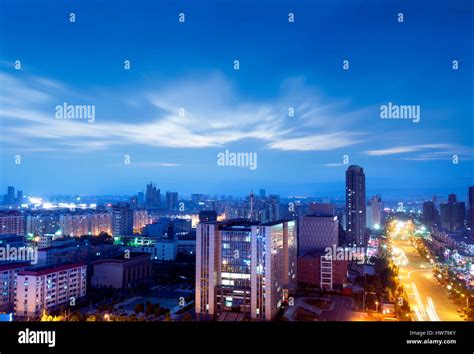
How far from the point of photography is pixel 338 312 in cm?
636

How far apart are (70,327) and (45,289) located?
6206mm

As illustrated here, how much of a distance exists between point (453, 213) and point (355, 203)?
3.51m

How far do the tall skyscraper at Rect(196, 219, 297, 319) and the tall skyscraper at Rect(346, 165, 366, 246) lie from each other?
374 inches

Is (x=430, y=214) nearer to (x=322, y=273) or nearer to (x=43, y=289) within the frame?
(x=322, y=273)

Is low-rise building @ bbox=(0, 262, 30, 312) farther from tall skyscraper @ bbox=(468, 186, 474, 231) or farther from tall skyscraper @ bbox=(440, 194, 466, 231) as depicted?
tall skyscraper @ bbox=(440, 194, 466, 231)

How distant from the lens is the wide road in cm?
616

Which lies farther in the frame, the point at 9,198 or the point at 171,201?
the point at 171,201

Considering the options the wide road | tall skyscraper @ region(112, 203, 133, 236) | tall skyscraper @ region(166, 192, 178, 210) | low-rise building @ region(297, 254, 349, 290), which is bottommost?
the wide road

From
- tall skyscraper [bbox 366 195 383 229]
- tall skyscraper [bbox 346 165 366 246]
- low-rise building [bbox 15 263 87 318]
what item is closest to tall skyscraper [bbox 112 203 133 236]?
tall skyscraper [bbox 346 165 366 246]

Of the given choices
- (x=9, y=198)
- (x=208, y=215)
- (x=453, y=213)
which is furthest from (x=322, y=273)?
(x=9, y=198)

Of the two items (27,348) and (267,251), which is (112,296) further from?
(27,348)

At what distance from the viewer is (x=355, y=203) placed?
15242 millimetres

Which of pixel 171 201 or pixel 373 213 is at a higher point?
pixel 171 201

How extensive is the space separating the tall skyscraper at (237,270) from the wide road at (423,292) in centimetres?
233
